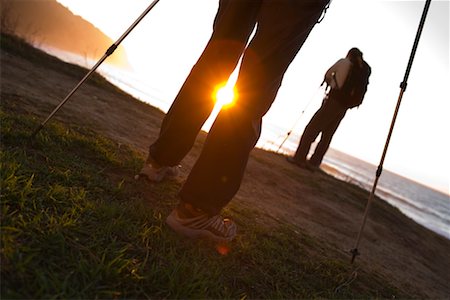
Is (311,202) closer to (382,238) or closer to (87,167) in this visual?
(382,238)

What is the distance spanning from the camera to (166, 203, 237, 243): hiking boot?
2137 millimetres

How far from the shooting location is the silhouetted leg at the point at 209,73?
7.29ft

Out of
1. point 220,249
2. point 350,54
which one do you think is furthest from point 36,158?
point 350,54

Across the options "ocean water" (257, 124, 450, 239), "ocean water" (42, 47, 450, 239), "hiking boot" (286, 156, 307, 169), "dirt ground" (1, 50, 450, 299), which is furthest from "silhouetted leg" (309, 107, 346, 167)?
"ocean water" (257, 124, 450, 239)

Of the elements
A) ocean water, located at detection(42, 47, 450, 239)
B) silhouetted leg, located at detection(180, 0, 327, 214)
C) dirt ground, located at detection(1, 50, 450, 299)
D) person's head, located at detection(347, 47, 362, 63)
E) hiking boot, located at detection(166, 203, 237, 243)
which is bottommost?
ocean water, located at detection(42, 47, 450, 239)

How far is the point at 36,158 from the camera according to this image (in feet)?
7.98

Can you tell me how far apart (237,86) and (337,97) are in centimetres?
654

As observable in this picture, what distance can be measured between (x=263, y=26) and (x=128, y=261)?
1.55 meters

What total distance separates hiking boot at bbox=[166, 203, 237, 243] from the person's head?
22.6 feet

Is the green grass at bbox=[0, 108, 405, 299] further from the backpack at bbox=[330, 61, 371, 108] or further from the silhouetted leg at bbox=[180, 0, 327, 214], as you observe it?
the backpack at bbox=[330, 61, 371, 108]

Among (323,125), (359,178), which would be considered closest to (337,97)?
(323,125)

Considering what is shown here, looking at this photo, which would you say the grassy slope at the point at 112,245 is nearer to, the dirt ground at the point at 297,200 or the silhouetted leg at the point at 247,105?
the silhouetted leg at the point at 247,105

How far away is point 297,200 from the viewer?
5418 millimetres

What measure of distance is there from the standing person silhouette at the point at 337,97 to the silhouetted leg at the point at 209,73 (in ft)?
20.2
